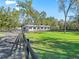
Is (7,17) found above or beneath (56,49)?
above

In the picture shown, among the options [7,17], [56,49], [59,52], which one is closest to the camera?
[59,52]

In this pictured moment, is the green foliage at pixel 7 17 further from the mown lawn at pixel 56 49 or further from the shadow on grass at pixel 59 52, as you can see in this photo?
the shadow on grass at pixel 59 52

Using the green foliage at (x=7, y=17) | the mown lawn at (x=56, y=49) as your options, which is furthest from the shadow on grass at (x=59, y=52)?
the green foliage at (x=7, y=17)

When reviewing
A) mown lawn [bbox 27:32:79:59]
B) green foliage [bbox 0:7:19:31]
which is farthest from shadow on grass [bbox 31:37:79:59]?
green foliage [bbox 0:7:19:31]

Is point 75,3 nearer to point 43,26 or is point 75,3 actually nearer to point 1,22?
point 1,22

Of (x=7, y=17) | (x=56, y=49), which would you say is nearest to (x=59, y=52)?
(x=56, y=49)

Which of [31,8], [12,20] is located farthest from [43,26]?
[31,8]

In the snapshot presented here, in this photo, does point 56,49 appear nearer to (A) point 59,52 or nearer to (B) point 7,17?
(A) point 59,52

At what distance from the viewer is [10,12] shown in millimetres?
78625

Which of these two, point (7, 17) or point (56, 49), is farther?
point (7, 17)

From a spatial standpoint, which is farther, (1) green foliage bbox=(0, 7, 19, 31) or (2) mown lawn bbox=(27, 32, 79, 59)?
(1) green foliage bbox=(0, 7, 19, 31)

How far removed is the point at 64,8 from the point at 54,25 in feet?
139

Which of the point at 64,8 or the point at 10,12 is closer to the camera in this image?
the point at 64,8

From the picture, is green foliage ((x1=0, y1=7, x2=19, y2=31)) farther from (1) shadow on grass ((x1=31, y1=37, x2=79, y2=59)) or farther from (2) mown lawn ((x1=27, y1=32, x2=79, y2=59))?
(1) shadow on grass ((x1=31, y1=37, x2=79, y2=59))
